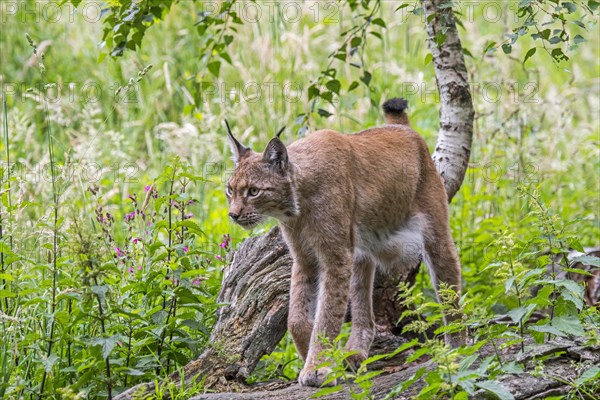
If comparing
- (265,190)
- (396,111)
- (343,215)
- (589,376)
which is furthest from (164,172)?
(589,376)

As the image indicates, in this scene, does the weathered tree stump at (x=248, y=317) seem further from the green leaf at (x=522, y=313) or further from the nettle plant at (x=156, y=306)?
the green leaf at (x=522, y=313)

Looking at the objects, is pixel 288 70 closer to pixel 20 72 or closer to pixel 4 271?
pixel 20 72

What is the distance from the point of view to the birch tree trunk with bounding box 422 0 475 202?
5.30 metres

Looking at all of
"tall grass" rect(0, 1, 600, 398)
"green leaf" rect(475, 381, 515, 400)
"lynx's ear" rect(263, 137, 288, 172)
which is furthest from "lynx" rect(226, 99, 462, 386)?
"green leaf" rect(475, 381, 515, 400)

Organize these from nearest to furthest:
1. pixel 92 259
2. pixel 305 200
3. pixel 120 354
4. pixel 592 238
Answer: pixel 92 259 → pixel 120 354 → pixel 305 200 → pixel 592 238

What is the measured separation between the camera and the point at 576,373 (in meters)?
3.67

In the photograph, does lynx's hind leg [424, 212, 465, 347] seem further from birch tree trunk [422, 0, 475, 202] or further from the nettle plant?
the nettle plant

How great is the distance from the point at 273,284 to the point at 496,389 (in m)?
1.90

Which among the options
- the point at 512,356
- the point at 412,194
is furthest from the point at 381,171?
the point at 512,356

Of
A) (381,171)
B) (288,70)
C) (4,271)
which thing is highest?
(288,70)

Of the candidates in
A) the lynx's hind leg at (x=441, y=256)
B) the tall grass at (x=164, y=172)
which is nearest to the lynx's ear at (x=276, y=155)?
the tall grass at (x=164, y=172)

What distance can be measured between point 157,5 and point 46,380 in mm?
2276

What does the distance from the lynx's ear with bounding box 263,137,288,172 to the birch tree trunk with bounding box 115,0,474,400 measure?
1.82 ft

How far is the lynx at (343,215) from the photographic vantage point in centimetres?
468
